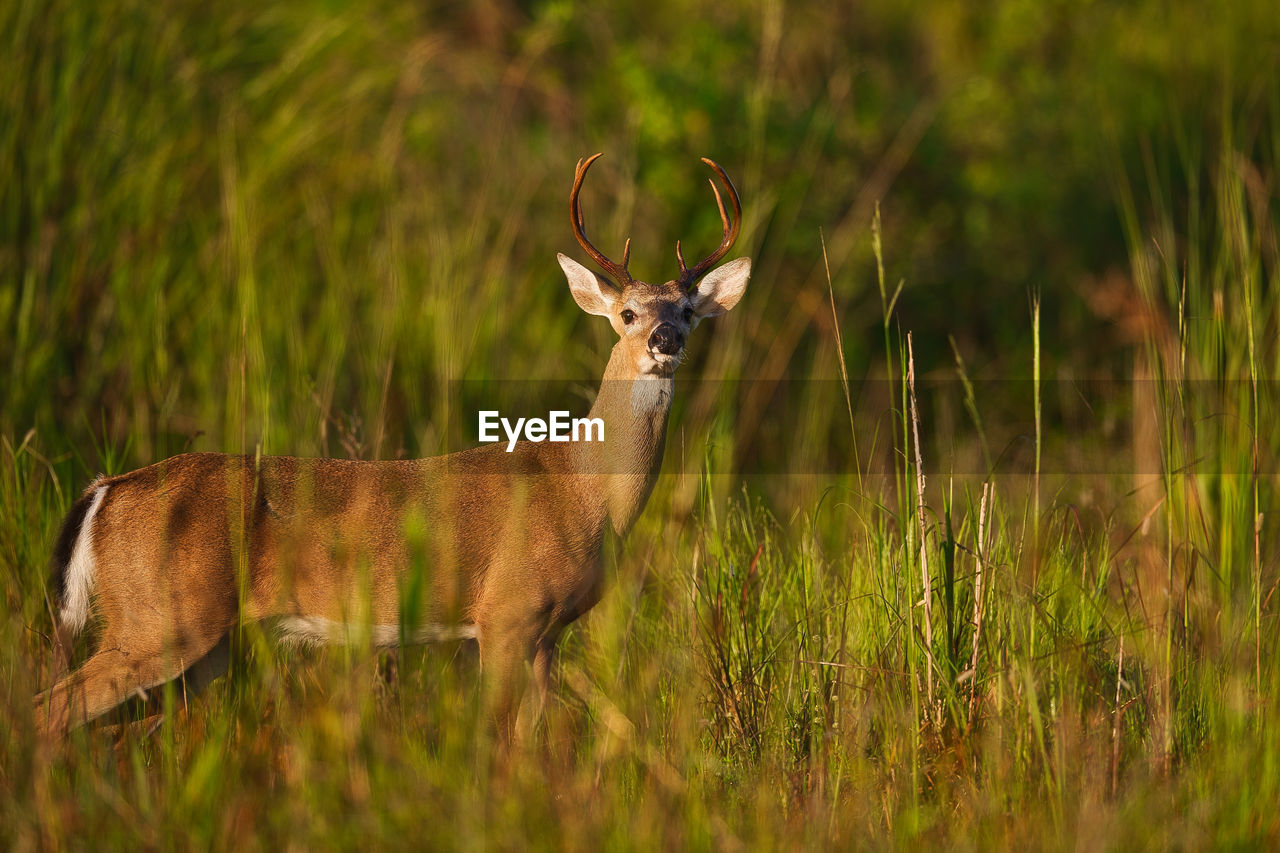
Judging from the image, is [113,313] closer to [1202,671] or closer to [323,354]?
[323,354]

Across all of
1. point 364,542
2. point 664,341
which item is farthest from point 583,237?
point 364,542

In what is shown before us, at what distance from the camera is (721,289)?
15.3 ft

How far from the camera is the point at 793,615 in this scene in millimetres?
4125

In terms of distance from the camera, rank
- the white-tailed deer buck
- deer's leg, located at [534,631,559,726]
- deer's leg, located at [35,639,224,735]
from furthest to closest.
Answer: deer's leg, located at [534,631,559,726]
the white-tailed deer buck
deer's leg, located at [35,639,224,735]

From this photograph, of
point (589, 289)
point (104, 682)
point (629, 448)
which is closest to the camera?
point (104, 682)

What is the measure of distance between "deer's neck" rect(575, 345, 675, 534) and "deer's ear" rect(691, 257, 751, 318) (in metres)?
0.45

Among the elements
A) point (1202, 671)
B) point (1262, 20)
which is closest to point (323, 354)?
point (1202, 671)

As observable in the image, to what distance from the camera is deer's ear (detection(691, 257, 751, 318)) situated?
15.1ft

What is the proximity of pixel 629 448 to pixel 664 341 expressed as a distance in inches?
14.5

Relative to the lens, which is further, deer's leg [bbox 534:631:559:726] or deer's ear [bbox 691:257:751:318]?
deer's ear [bbox 691:257:751:318]

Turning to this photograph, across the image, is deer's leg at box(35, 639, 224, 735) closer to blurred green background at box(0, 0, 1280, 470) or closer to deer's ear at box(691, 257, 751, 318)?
blurred green background at box(0, 0, 1280, 470)

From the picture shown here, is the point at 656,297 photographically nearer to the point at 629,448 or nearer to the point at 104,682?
the point at 629,448

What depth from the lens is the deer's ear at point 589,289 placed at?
4480mm

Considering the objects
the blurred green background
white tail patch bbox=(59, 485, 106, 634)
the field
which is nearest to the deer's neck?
the field
